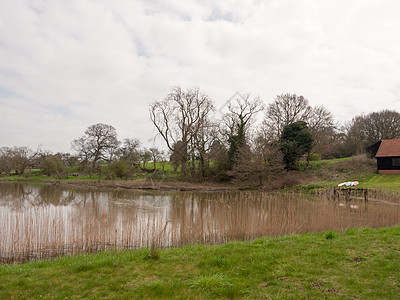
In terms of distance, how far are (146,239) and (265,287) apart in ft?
16.7

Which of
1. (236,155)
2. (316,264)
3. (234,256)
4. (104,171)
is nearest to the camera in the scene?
(316,264)

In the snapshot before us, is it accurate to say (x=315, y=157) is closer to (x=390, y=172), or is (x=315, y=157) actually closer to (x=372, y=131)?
(x=372, y=131)

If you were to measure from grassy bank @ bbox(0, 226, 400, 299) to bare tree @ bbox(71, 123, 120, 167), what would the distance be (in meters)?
38.5

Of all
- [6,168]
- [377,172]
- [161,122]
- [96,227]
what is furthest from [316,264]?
[6,168]

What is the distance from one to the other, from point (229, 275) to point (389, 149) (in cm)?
2879

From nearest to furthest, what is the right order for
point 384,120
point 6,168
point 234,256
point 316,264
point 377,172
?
point 316,264
point 234,256
point 377,172
point 384,120
point 6,168

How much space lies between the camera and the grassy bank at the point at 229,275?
3791 millimetres

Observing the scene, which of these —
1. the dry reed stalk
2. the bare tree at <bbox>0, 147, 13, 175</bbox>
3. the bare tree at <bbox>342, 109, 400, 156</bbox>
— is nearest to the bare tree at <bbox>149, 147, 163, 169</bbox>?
the bare tree at <bbox>0, 147, 13, 175</bbox>

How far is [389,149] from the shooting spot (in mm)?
26312

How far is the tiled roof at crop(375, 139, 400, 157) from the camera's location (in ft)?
84.1

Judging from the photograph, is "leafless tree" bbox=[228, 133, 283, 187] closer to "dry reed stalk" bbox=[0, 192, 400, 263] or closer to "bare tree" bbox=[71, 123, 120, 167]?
"dry reed stalk" bbox=[0, 192, 400, 263]

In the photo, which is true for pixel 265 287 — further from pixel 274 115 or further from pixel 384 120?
pixel 384 120

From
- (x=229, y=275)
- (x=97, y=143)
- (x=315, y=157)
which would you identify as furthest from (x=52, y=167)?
(x=229, y=275)

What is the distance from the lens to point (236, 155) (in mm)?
29672
